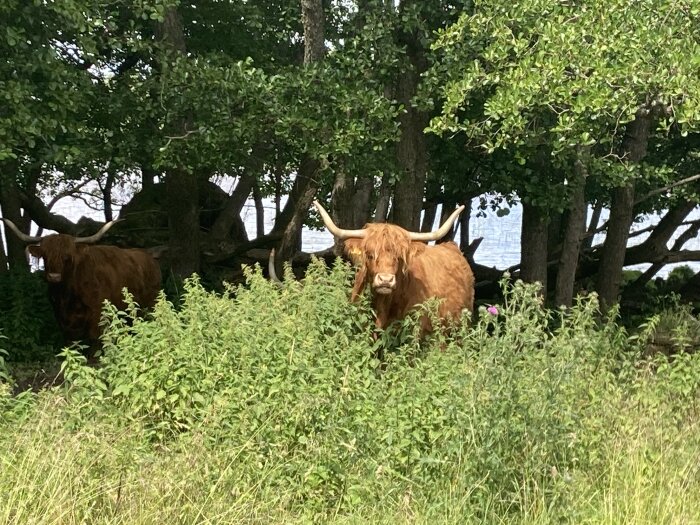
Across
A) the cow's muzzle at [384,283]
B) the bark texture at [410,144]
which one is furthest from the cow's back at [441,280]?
the bark texture at [410,144]

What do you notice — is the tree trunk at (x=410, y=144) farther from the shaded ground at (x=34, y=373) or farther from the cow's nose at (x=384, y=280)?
the shaded ground at (x=34, y=373)

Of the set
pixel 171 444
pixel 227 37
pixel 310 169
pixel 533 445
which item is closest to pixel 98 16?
pixel 310 169

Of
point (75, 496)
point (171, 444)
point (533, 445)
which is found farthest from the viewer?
point (171, 444)

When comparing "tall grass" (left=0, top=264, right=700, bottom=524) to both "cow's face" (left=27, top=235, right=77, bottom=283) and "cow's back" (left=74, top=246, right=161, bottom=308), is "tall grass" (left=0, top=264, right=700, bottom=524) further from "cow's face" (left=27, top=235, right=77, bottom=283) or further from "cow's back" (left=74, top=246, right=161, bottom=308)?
"cow's back" (left=74, top=246, right=161, bottom=308)

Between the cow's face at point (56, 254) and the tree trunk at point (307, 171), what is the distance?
2.44 metres

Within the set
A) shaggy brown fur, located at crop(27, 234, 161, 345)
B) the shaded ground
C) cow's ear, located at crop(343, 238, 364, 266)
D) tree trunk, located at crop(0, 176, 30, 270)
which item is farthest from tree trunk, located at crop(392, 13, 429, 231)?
tree trunk, located at crop(0, 176, 30, 270)

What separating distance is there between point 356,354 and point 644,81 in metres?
2.88

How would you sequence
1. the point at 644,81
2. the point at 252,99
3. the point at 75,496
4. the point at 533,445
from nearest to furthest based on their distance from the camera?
the point at 75,496 → the point at 533,445 → the point at 644,81 → the point at 252,99

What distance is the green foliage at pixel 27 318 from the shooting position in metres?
9.38

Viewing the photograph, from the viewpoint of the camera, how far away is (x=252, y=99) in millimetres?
8281

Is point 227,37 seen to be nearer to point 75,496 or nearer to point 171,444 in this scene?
point 171,444

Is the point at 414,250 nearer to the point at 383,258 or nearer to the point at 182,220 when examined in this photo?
the point at 383,258

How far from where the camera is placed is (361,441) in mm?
4242

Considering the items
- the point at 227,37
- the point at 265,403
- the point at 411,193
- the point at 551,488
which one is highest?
the point at 227,37
